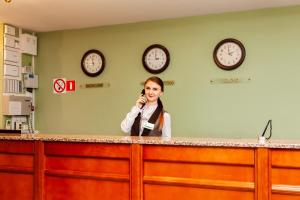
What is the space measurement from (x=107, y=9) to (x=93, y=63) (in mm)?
1087

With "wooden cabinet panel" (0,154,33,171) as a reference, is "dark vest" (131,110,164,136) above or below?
above

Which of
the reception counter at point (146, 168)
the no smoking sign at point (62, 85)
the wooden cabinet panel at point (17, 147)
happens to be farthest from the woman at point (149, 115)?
the no smoking sign at point (62, 85)

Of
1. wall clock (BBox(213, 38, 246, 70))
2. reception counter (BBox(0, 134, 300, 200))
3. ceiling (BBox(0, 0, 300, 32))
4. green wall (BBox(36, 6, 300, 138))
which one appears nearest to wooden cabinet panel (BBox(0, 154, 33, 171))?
reception counter (BBox(0, 134, 300, 200))

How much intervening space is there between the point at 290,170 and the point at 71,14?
135 inches

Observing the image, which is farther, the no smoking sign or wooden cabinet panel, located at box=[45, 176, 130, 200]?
the no smoking sign

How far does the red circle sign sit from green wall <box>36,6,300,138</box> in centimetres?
9

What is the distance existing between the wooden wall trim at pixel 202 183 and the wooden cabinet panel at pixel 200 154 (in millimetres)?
136

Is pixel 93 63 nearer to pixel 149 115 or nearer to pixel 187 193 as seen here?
pixel 149 115

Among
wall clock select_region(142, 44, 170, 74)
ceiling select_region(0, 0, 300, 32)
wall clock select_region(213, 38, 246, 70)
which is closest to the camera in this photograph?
ceiling select_region(0, 0, 300, 32)

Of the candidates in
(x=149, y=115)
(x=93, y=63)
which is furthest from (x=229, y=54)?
(x=93, y=63)

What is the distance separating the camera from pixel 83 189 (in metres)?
2.76

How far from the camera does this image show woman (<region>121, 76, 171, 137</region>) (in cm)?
335

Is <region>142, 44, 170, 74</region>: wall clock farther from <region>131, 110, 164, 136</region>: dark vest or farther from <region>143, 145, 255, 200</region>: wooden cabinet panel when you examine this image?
<region>143, 145, 255, 200</region>: wooden cabinet panel

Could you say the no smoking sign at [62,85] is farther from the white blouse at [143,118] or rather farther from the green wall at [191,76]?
the white blouse at [143,118]
